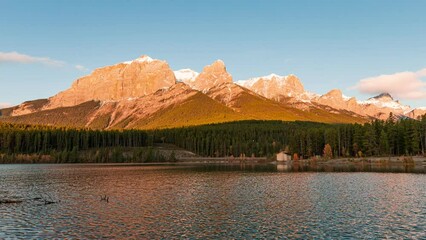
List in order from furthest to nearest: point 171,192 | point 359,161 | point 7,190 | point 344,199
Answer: point 359,161
point 7,190
point 171,192
point 344,199

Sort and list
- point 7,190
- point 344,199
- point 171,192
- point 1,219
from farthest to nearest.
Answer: point 7,190
point 171,192
point 344,199
point 1,219

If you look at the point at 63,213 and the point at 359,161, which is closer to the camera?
the point at 63,213

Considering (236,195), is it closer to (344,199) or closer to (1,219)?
(344,199)

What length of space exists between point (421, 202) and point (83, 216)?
52272mm

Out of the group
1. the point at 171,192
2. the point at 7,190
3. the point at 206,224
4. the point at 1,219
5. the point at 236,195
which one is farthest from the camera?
the point at 7,190

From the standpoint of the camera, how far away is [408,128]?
18950 cm

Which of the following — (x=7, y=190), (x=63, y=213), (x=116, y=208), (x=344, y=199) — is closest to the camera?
(x=63, y=213)

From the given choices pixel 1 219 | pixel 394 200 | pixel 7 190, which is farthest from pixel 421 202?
pixel 7 190

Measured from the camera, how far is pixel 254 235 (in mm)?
40781

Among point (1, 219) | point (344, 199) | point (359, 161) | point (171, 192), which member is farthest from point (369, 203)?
point (359, 161)

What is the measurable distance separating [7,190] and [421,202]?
85166 mm

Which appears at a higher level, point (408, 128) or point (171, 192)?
point (408, 128)

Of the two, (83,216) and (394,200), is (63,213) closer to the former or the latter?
(83,216)

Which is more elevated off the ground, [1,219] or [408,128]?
[408,128]
